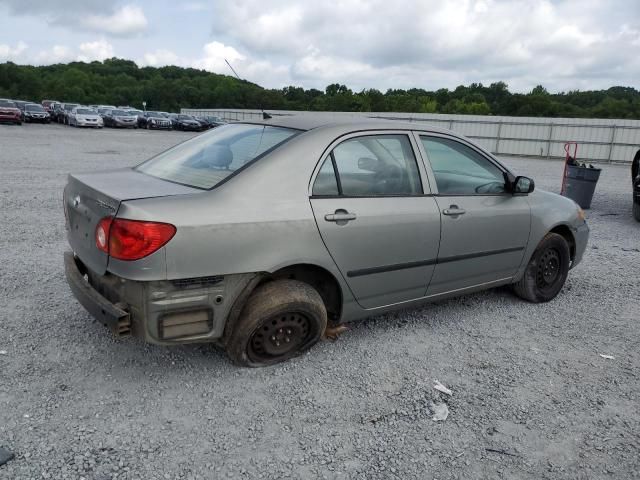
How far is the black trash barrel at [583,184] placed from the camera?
10500mm

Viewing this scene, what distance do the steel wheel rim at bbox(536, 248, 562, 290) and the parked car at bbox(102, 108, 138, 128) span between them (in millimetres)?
38139

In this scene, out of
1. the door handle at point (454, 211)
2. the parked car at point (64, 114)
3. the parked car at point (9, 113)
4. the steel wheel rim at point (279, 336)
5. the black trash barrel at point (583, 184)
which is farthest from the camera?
the parked car at point (64, 114)

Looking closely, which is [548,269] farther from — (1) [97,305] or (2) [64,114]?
(2) [64,114]

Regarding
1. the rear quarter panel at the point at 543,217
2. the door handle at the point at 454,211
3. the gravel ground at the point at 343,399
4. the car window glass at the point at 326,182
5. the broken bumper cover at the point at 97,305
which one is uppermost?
the car window glass at the point at 326,182

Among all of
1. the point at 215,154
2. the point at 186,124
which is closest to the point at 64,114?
the point at 186,124

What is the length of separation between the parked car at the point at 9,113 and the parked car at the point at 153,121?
9.57 metres

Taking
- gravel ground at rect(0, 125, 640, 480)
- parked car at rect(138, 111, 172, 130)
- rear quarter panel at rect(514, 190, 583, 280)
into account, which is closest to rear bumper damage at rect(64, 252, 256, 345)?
gravel ground at rect(0, 125, 640, 480)

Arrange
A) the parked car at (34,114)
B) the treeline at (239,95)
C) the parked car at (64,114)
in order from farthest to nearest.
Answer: the treeline at (239,95) → the parked car at (64,114) → the parked car at (34,114)

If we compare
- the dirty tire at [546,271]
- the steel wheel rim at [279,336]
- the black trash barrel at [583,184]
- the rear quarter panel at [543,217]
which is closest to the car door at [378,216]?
the steel wheel rim at [279,336]

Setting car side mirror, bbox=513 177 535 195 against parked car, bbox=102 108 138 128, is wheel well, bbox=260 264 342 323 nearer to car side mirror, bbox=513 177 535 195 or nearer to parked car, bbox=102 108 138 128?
car side mirror, bbox=513 177 535 195

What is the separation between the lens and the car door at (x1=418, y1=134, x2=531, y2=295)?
155 inches

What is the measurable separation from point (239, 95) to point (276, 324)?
176 feet

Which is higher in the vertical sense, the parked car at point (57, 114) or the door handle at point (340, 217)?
the parked car at point (57, 114)

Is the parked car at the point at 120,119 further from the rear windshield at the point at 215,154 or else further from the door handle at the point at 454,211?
the door handle at the point at 454,211
